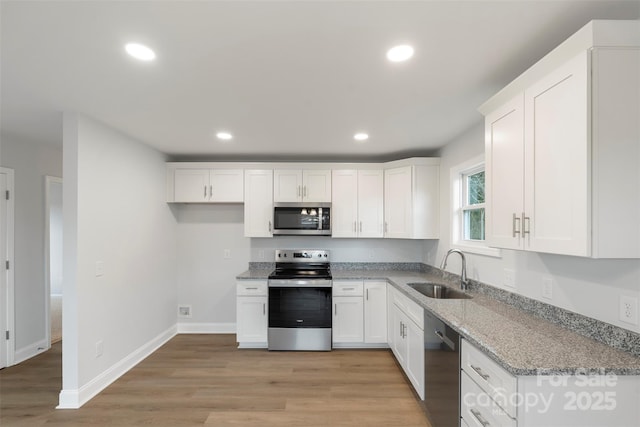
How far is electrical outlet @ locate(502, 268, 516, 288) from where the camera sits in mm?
2264

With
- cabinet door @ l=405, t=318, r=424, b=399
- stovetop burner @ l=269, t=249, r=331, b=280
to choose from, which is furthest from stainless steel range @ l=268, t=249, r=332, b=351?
cabinet door @ l=405, t=318, r=424, b=399

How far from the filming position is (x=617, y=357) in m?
1.35

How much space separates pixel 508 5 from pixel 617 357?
1.59 metres

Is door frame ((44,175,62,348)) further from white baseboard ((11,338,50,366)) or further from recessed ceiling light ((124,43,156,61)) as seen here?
recessed ceiling light ((124,43,156,61))

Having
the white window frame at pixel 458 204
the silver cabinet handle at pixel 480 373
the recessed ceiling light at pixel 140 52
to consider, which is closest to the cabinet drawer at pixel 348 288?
the white window frame at pixel 458 204

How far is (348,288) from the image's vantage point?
12.1ft

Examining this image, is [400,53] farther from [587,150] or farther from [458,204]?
[458,204]

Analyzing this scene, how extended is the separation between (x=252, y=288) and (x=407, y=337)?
1839 millimetres

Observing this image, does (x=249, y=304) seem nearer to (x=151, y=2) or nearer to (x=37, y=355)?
(x=37, y=355)

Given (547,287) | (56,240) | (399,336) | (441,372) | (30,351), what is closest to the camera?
(547,287)

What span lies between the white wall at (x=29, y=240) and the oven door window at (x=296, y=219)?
2751mm

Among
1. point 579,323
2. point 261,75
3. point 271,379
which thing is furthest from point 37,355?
point 579,323

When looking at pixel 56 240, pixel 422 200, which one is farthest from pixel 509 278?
pixel 56 240

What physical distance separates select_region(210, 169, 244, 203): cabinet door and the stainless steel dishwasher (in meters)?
2.72
